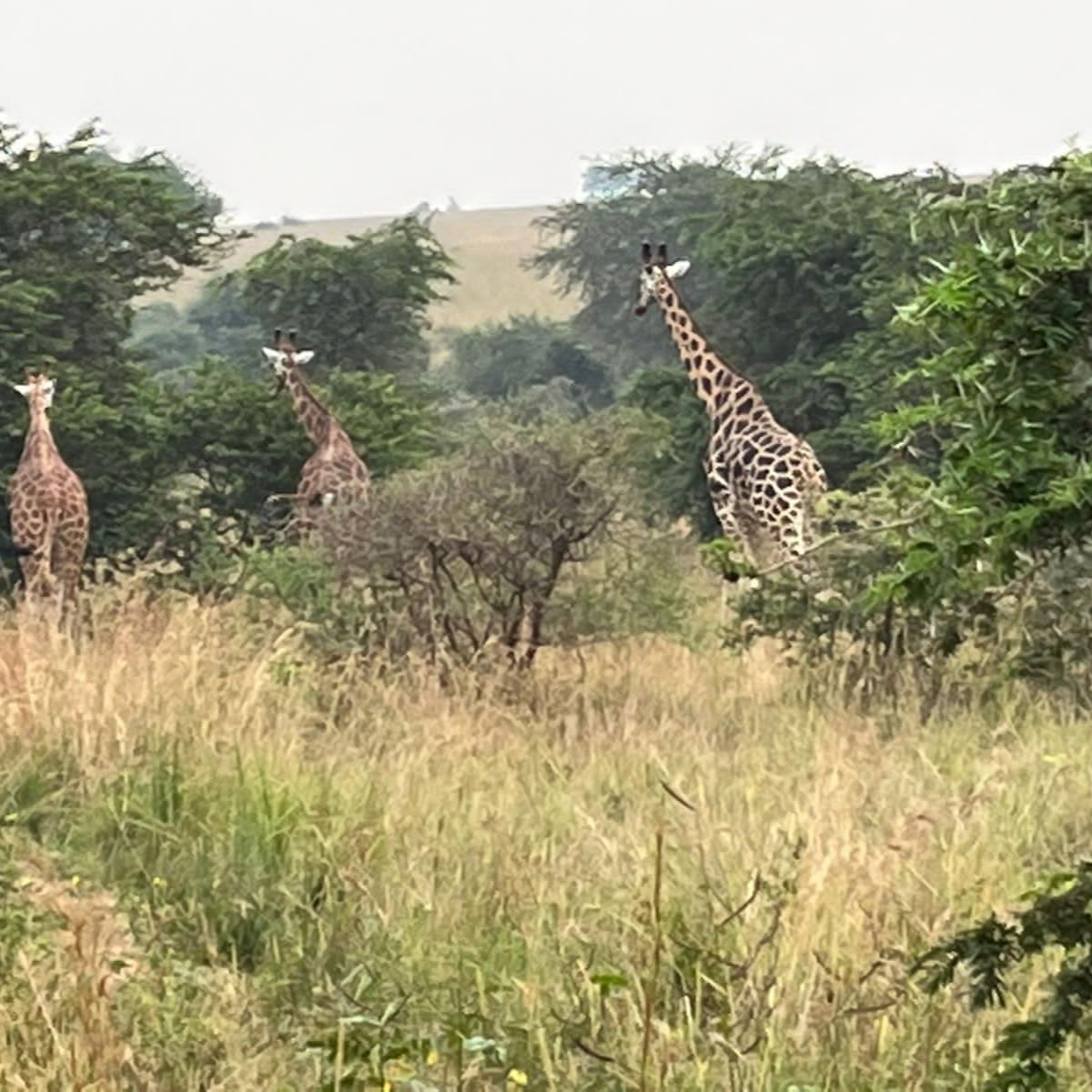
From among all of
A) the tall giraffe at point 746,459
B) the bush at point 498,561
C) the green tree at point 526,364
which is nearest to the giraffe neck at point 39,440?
the bush at point 498,561

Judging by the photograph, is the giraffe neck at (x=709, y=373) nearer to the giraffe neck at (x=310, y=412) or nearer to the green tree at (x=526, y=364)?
the giraffe neck at (x=310, y=412)

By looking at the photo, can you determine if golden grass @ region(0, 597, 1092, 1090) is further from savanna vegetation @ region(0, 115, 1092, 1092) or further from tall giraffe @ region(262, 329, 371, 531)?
tall giraffe @ region(262, 329, 371, 531)

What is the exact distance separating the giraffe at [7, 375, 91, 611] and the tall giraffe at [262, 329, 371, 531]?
3.87 feet

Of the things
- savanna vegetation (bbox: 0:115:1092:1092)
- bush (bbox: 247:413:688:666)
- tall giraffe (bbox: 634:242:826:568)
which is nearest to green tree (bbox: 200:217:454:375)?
tall giraffe (bbox: 634:242:826:568)

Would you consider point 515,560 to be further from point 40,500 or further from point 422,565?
point 40,500

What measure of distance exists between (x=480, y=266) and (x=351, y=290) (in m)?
30.4

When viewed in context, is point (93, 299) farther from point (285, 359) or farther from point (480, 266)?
point (480, 266)

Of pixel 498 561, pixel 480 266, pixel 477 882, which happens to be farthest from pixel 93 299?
pixel 480 266

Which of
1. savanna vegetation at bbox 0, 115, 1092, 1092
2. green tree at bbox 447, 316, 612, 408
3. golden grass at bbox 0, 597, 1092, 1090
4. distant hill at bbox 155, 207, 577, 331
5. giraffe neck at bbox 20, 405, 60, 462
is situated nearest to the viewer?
savanna vegetation at bbox 0, 115, 1092, 1092

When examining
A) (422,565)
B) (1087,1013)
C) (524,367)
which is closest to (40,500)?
(422,565)

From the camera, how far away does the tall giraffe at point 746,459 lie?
9.98m

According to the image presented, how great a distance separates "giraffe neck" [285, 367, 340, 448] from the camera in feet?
35.7

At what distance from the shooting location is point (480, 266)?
150 ft

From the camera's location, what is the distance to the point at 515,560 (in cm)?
713
